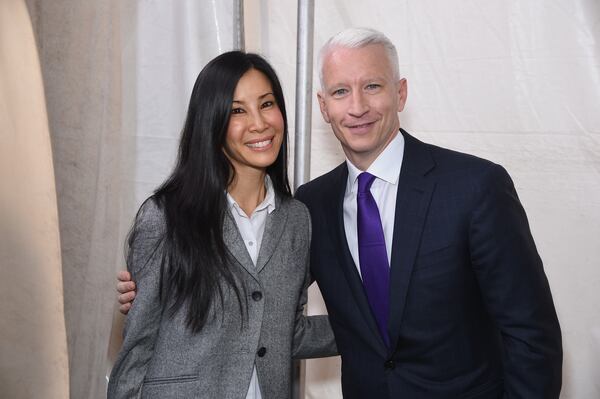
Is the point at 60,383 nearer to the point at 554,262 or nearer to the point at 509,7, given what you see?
the point at 554,262

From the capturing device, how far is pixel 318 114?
2.02m

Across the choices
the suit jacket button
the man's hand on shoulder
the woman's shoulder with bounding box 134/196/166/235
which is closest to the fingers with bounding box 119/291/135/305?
the man's hand on shoulder

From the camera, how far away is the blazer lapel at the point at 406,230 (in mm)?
1158

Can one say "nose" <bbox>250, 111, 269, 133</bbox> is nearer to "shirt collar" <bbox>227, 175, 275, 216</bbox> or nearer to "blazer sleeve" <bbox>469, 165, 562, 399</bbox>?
"shirt collar" <bbox>227, 175, 275, 216</bbox>

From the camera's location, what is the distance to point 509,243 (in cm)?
111

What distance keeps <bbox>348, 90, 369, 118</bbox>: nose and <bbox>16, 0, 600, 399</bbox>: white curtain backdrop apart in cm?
64

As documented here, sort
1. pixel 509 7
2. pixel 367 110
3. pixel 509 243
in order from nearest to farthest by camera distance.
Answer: pixel 509 243
pixel 367 110
pixel 509 7

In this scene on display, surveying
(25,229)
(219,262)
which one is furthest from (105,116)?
(219,262)

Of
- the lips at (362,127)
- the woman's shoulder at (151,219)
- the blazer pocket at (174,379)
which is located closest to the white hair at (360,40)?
the lips at (362,127)

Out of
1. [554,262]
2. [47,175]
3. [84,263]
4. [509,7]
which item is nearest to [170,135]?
[47,175]

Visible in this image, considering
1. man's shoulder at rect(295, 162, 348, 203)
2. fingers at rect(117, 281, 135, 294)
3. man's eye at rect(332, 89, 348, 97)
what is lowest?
fingers at rect(117, 281, 135, 294)

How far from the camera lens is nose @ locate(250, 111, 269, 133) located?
49.9 inches

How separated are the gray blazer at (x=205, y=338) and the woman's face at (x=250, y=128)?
133mm

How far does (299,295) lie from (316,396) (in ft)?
3.01
